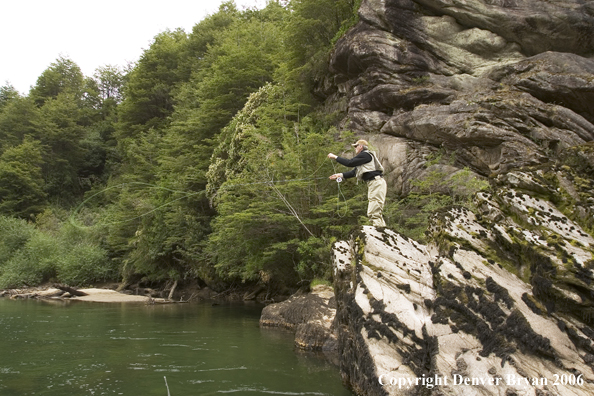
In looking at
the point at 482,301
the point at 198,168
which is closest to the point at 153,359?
the point at 482,301

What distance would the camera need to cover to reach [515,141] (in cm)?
1442

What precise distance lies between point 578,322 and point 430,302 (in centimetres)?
174

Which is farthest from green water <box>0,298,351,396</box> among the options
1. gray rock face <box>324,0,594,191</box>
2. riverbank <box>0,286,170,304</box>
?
gray rock face <box>324,0,594,191</box>

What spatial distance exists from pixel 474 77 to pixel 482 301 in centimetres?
1374

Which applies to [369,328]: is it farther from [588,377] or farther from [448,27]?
[448,27]

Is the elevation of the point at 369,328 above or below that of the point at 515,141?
below

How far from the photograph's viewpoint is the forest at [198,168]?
1658 centimetres

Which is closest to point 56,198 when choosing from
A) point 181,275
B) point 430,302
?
point 181,275

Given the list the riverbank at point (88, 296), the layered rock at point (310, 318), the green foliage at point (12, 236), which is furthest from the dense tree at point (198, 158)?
the riverbank at point (88, 296)

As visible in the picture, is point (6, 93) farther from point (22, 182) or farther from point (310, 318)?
point (310, 318)

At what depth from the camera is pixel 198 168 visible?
95.3 feet

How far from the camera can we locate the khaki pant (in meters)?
8.72

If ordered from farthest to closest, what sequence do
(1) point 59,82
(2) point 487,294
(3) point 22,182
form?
(1) point 59,82 < (3) point 22,182 < (2) point 487,294

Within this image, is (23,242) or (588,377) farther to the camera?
(23,242)
